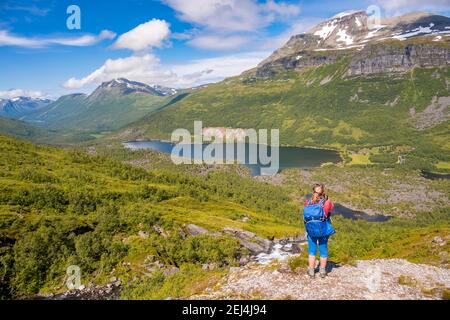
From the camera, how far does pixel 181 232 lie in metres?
97.0

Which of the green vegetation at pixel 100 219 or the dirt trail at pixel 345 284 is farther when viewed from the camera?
the green vegetation at pixel 100 219

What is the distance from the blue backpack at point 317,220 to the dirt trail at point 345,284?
3.83m

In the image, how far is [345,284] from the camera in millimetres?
22734

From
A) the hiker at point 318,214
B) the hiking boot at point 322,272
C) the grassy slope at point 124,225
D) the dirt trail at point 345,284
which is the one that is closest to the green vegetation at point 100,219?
the grassy slope at point 124,225

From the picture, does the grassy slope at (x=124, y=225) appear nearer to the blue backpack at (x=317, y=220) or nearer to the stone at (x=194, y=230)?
the stone at (x=194, y=230)

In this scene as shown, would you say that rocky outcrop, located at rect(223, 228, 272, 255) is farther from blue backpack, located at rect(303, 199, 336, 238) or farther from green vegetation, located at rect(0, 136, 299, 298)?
blue backpack, located at rect(303, 199, 336, 238)

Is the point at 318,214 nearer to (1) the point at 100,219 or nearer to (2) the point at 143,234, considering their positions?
(2) the point at 143,234

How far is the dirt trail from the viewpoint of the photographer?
2167 cm

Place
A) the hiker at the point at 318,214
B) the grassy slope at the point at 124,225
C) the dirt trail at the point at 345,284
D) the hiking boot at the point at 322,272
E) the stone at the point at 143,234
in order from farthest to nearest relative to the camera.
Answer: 1. the stone at the point at 143,234
2. the grassy slope at the point at 124,225
3. the hiking boot at the point at 322,272
4. the dirt trail at the point at 345,284
5. the hiker at the point at 318,214

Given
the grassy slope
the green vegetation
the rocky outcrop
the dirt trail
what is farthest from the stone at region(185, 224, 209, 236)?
the dirt trail

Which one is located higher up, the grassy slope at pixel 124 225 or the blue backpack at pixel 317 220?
the blue backpack at pixel 317 220

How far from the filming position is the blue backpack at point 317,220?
21.0 metres
